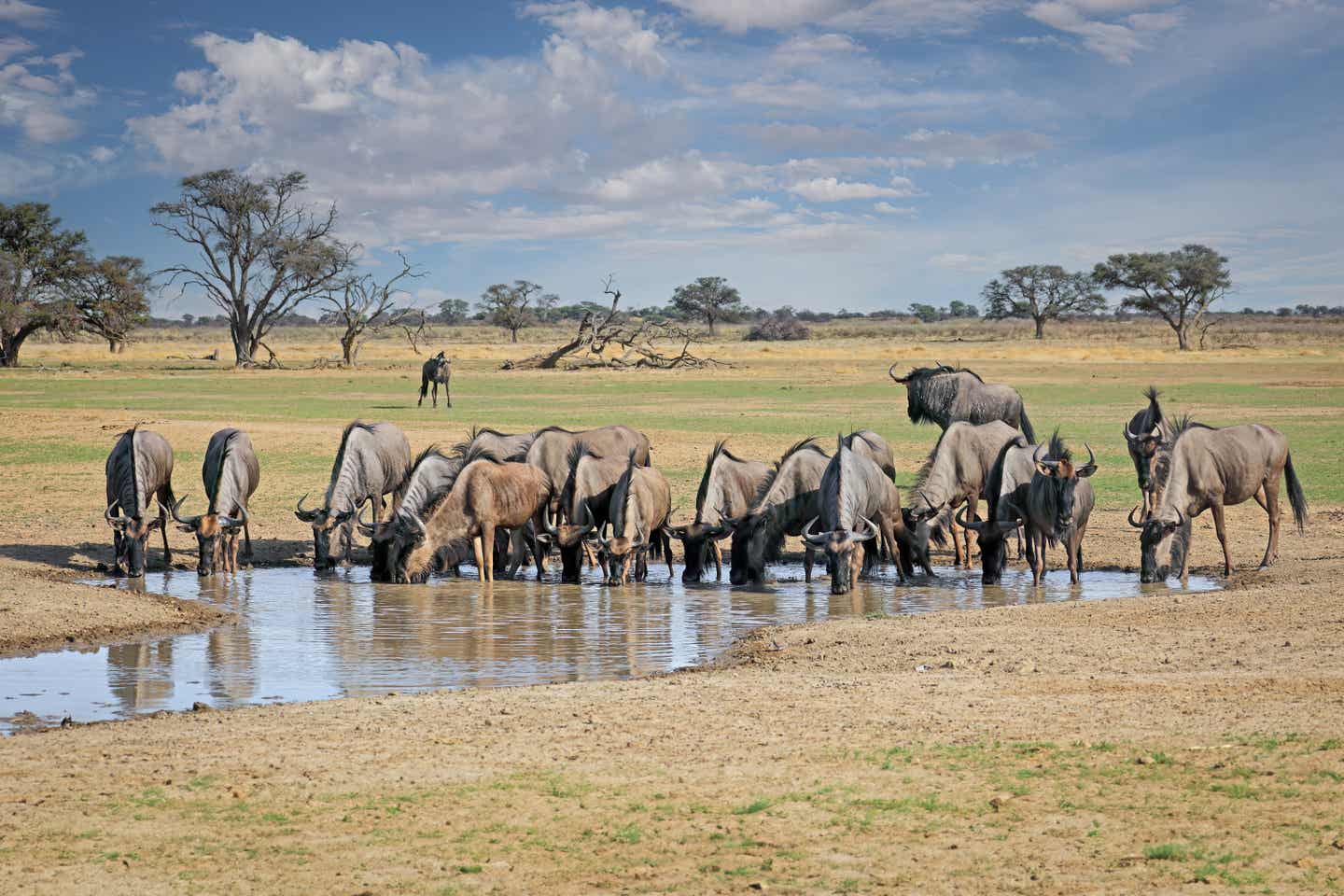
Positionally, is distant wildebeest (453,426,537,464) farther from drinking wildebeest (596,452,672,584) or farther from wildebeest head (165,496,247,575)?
wildebeest head (165,496,247,575)

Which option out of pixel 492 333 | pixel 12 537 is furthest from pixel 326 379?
pixel 492 333

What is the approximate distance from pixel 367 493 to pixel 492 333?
104483 mm

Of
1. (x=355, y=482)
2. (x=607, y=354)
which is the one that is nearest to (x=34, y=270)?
(x=607, y=354)

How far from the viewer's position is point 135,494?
16016 mm

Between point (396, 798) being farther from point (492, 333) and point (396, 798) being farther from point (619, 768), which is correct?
point (492, 333)

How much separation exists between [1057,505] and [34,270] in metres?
65.1

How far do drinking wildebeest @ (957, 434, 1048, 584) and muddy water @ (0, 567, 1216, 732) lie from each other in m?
0.34

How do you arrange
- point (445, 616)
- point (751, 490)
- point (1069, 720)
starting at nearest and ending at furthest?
1. point (1069, 720)
2. point (445, 616)
3. point (751, 490)

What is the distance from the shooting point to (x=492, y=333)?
121125 millimetres

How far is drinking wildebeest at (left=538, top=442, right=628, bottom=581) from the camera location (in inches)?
622

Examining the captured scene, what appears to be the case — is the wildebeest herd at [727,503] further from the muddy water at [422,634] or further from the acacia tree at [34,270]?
the acacia tree at [34,270]

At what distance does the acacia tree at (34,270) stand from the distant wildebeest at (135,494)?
2091 inches

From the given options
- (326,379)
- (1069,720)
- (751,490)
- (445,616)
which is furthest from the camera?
(326,379)

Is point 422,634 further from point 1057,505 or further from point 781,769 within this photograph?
point 1057,505
